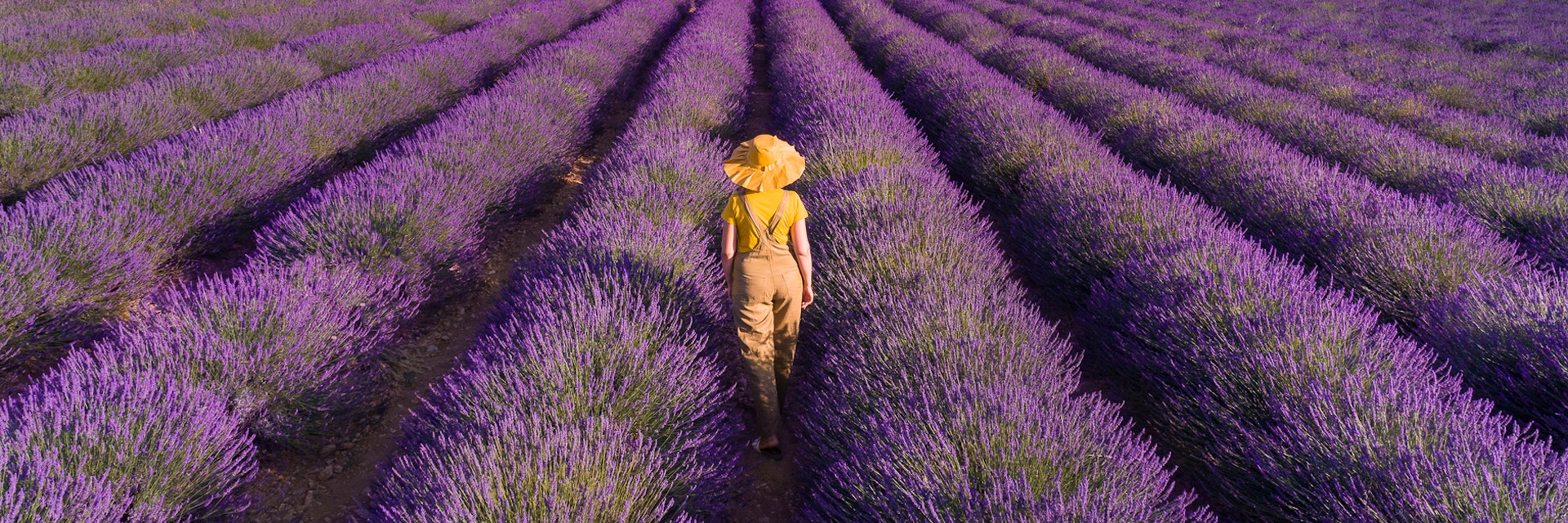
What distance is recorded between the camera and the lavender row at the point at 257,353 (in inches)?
70.7

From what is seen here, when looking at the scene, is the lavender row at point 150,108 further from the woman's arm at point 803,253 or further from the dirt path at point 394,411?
the woman's arm at point 803,253

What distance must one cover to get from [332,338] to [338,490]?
1.98ft

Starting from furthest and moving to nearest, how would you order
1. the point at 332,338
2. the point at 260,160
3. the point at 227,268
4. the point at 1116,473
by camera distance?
1. the point at 260,160
2. the point at 227,268
3. the point at 332,338
4. the point at 1116,473

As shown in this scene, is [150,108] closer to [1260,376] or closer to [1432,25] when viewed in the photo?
[1260,376]

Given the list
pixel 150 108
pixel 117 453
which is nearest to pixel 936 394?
pixel 117 453

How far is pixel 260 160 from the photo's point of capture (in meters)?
4.08

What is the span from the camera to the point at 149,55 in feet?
22.3

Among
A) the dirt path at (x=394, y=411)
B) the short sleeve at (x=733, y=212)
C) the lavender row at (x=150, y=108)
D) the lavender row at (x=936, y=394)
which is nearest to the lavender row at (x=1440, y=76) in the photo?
the lavender row at (x=936, y=394)

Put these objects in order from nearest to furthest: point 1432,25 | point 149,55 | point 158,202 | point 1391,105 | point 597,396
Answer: point 597,396, point 158,202, point 1391,105, point 149,55, point 1432,25

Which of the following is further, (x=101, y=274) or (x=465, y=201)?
(x=465, y=201)

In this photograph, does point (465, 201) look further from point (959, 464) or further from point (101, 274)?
point (959, 464)

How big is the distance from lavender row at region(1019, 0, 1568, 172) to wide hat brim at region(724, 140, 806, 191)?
4833 mm

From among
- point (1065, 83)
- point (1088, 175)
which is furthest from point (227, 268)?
point (1065, 83)

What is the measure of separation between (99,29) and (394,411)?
31.5 feet
